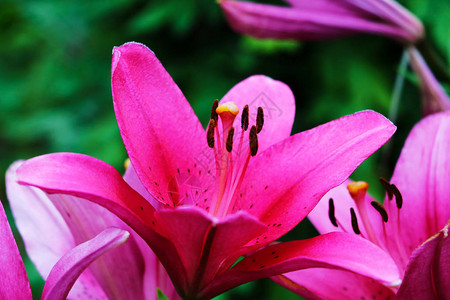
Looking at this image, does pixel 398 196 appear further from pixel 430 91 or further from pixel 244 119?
pixel 430 91

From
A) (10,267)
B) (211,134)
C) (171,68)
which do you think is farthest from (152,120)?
(171,68)

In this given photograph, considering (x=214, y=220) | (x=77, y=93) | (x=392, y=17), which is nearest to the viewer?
(x=214, y=220)

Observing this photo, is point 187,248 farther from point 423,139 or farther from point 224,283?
point 423,139

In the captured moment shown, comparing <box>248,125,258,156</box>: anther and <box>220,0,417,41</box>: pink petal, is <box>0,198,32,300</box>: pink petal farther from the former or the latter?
<box>220,0,417,41</box>: pink petal

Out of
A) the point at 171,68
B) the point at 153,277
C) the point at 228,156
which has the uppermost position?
the point at 228,156

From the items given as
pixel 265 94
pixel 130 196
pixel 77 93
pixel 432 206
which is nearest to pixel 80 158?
pixel 130 196

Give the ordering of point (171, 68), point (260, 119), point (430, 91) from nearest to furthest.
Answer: point (260, 119)
point (430, 91)
point (171, 68)
